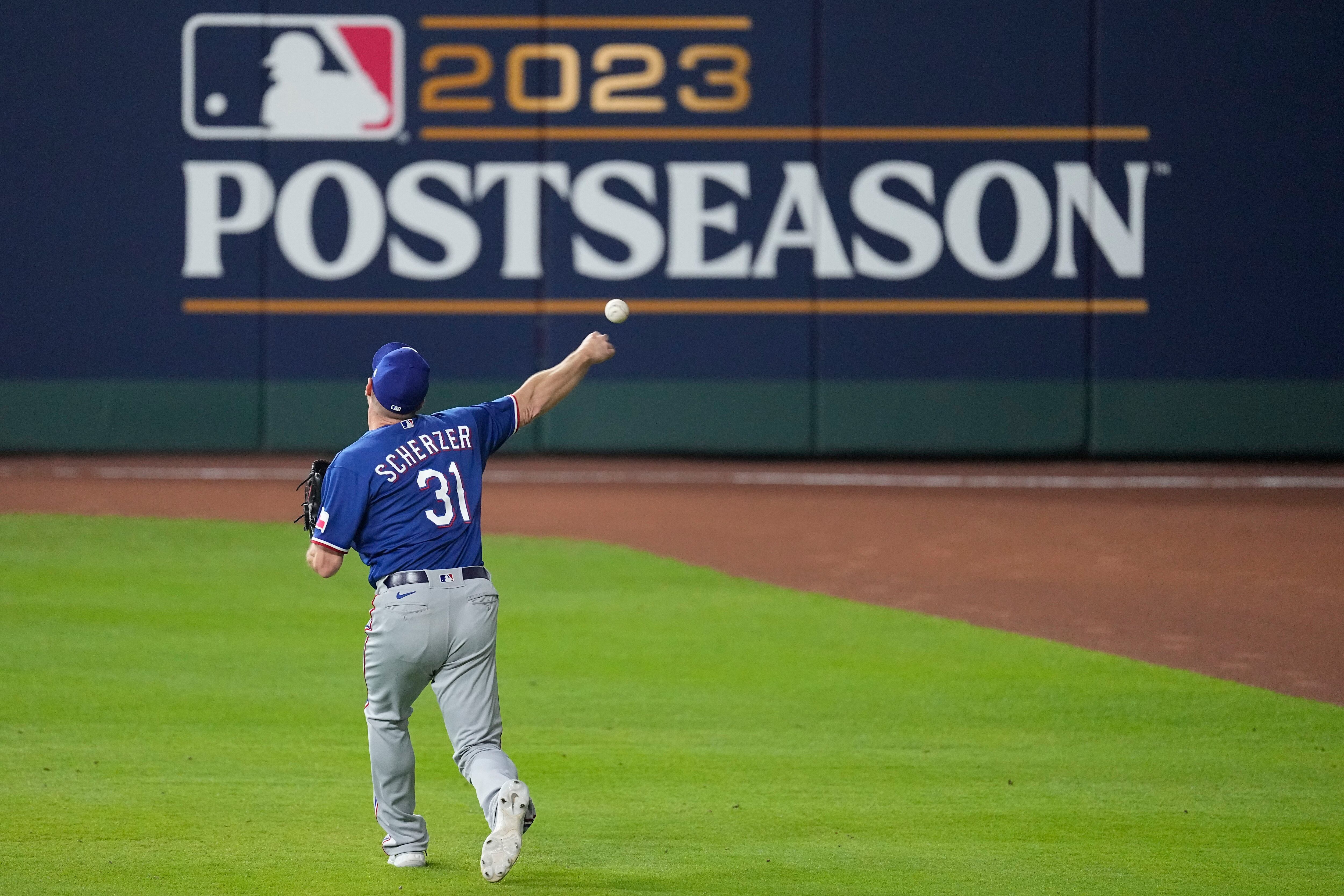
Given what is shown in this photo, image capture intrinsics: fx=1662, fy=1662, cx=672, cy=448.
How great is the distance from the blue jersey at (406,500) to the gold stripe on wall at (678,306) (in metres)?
12.7

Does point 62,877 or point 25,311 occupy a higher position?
point 25,311

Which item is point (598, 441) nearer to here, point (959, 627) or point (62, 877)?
point (959, 627)

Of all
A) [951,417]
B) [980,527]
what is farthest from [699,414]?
[980,527]

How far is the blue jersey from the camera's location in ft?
16.7

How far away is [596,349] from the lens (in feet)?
18.1

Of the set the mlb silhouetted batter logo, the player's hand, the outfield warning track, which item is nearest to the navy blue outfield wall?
the mlb silhouetted batter logo

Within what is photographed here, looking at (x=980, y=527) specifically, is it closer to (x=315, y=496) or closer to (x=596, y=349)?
(x=596, y=349)

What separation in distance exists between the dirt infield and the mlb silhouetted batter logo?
3.63 metres

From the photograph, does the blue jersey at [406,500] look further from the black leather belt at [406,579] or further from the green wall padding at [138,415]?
the green wall padding at [138,415]

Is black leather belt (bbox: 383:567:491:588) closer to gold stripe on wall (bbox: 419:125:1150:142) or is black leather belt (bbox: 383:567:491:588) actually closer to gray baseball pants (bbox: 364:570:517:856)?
gray baseball pants (bbox: 364:570:517:856)

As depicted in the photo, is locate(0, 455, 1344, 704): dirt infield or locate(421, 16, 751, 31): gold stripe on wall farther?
locate(421, 16, 751, 31): gold stripe on wall

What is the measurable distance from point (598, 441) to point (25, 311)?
6.30 metres

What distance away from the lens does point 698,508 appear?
14.9m

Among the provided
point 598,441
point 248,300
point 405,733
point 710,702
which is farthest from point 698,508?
A: point 405,733
